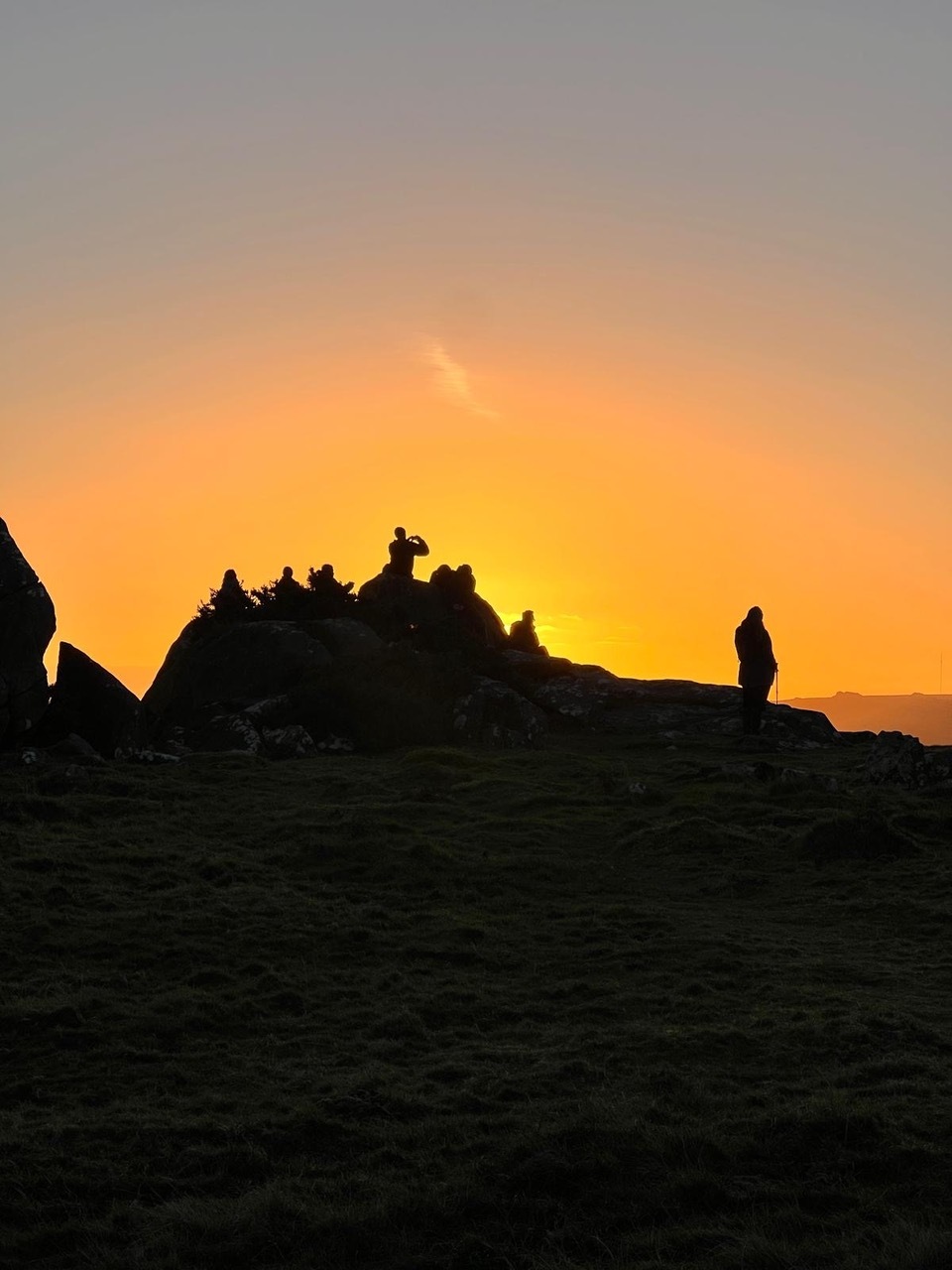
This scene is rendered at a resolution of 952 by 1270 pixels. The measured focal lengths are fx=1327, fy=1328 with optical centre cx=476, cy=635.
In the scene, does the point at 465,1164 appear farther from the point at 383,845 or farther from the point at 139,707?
the point at 139,707

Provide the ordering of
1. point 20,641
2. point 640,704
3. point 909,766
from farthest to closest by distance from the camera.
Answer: point 640,704
point 20,641
point 909,766

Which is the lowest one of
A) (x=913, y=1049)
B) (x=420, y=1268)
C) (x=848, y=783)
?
(x=420, y=1268)

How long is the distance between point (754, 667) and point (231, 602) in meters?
18.4

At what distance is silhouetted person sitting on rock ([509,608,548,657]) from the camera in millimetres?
53406

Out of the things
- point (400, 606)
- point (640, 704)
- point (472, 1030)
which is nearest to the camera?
point (472, 1030)

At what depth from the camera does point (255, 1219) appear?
30.2ft

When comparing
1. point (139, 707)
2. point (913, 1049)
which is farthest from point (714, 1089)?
point (139, 707)

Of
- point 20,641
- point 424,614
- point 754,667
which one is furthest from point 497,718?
point 20,641

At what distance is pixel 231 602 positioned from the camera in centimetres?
4694

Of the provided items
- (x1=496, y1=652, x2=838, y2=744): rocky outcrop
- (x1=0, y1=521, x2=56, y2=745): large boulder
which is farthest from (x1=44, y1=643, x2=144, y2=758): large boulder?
(x1=496, y1=652, x2=838, y2=744): rocky outcrop

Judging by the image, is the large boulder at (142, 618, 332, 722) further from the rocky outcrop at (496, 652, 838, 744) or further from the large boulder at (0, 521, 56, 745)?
the large boulder at (0, 521, 56, 745)

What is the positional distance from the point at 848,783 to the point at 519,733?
11.1m

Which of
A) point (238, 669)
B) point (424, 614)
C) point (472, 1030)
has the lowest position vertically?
point (472, 1030)

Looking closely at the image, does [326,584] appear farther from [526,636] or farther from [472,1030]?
[472,1030]
